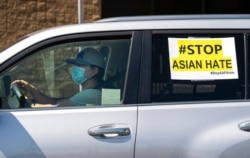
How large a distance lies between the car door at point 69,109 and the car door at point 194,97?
104mm

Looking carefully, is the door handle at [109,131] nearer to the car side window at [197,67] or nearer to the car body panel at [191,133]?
the car body panel at [191,133]

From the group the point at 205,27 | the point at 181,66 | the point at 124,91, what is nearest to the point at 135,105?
the point at 124,91

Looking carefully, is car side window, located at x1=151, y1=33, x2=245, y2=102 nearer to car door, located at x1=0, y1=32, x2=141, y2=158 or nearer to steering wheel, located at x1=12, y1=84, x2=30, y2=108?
car door, located at x1=0, y1=32, x2=141, y2=158

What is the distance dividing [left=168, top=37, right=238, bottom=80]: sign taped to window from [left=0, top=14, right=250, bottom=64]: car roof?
10 centimetres

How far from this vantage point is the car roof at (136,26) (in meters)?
3.78

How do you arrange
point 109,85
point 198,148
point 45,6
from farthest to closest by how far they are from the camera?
point 45,6, point 109,85, point 198,148

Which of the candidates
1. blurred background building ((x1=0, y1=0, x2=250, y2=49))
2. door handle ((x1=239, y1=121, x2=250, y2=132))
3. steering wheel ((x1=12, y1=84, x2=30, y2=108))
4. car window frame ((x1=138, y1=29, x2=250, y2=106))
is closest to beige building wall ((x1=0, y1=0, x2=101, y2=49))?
blurred background building ((x1=0, y1=0, x2=250, y2=49))

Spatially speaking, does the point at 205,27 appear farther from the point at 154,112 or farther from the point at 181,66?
the point at 154,112

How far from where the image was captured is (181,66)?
150 inches

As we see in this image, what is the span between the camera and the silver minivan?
3.61m

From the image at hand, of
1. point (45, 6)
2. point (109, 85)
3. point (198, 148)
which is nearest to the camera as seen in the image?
point (198, 148)

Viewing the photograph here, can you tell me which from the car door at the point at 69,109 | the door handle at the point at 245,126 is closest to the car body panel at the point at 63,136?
the car door at the point at 69,109

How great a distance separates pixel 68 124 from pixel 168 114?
0.65 m

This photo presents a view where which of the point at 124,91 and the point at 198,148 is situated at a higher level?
the point at 124,91
